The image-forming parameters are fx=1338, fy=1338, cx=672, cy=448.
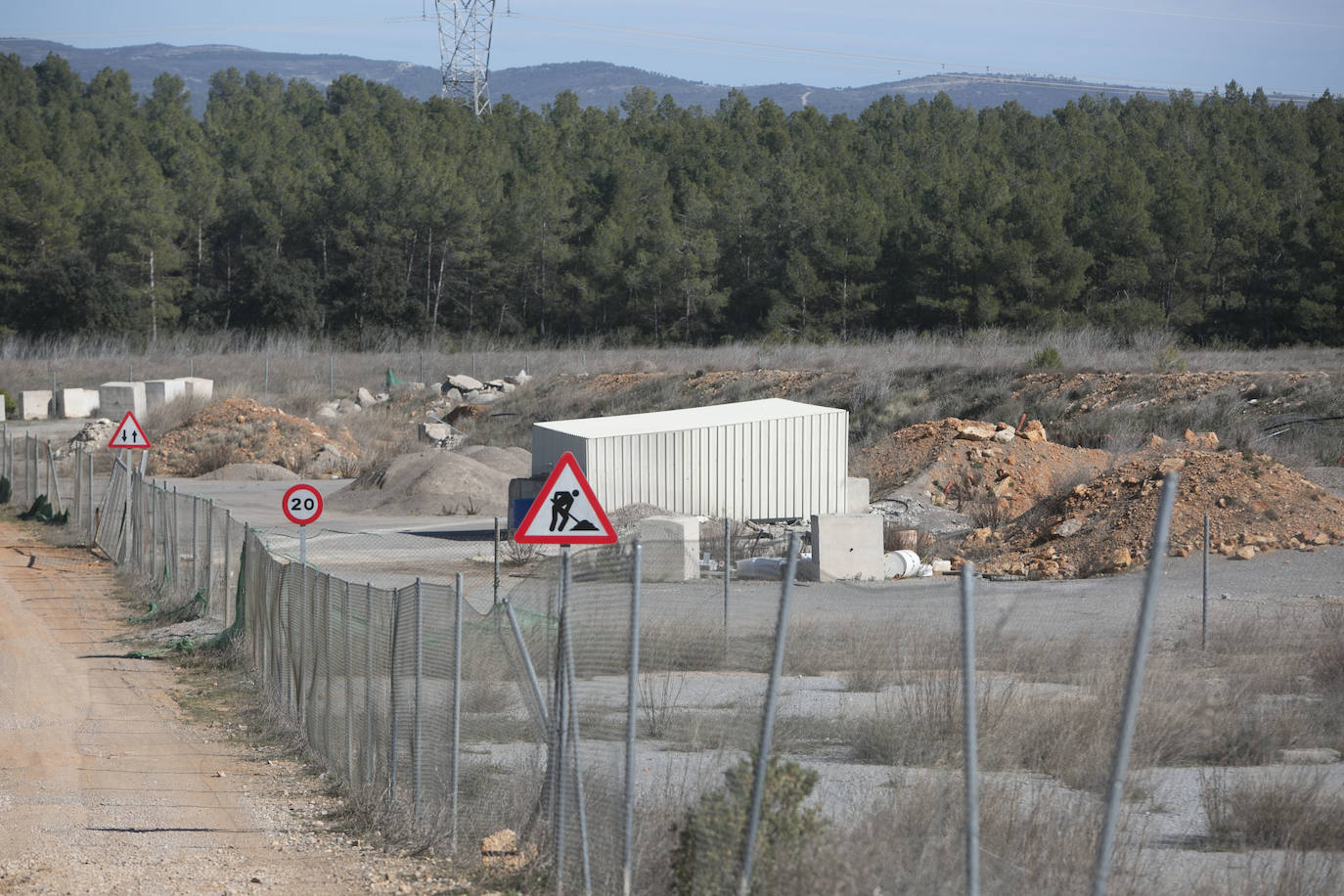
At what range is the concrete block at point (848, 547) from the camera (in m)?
21.2

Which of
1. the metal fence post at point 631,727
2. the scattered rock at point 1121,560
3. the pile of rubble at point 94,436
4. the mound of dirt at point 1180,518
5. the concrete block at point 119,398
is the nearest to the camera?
the metal fence post at point 631,727

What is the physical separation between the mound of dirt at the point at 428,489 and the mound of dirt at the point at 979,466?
9323 mm

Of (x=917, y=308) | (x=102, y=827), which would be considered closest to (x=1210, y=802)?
(x=102, y=827)

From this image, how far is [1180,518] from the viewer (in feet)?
72.9

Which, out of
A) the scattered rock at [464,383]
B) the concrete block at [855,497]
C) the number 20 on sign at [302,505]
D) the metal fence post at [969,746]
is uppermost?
the metal fence post at [969,746]

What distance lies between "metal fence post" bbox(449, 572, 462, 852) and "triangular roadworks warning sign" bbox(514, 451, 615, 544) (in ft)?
7.14

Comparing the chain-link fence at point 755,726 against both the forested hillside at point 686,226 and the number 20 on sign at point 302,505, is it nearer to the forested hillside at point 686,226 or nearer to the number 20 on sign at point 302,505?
the number 20 on sign at point 302,505

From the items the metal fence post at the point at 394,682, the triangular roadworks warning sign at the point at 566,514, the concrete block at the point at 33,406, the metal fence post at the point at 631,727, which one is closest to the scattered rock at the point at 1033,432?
the triangular roadworks warning sign at the point at 566,514

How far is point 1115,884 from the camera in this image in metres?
6.19

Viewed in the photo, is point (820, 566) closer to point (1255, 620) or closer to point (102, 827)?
point (1255, 620)

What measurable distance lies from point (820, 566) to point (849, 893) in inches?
626

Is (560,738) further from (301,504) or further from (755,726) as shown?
(301,504)

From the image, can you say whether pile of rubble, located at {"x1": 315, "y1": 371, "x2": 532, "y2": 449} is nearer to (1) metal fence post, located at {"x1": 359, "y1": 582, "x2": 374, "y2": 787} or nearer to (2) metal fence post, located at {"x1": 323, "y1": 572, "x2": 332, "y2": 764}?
(2) metal fence post, located at {"x1": 323, "y1": 572, "x2": 332, "y2": 764}

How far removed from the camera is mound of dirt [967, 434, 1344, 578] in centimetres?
2141
